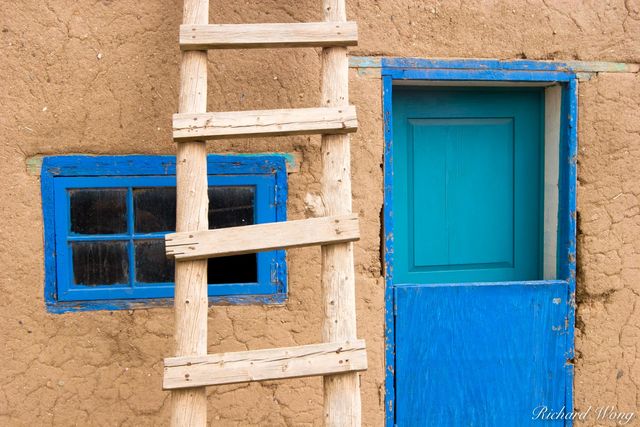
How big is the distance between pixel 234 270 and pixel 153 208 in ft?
1.37

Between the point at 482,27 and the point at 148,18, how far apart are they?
1.40 meters

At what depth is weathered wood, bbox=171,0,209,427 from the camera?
5.70 feet

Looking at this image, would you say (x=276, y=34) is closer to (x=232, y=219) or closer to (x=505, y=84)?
(x=232, y=219)

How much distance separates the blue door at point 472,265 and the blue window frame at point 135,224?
24.3 inches

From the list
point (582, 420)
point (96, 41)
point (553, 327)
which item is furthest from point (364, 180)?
point (582, 420)

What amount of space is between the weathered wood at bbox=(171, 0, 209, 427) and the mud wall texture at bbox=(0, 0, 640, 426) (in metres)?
0.49

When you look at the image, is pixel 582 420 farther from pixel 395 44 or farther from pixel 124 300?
pixel 124 300

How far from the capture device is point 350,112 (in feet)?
6.08

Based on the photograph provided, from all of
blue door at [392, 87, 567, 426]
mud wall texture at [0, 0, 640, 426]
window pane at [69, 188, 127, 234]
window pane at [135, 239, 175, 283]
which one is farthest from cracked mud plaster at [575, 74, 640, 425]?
window pane at [69, 188, 127, 234]

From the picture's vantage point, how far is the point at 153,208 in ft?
7.61

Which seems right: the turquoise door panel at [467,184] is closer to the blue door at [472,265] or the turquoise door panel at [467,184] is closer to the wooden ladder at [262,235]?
the blue door at [472,265]

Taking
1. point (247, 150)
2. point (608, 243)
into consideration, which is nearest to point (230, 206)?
point (247, 150)

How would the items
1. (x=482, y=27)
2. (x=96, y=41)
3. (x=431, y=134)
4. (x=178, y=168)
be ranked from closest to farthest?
(x=178, y=168) < (x=96, y=41) < (x=482, y=27) < (x=431, y=134)

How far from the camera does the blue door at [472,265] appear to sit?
246 centimetres
